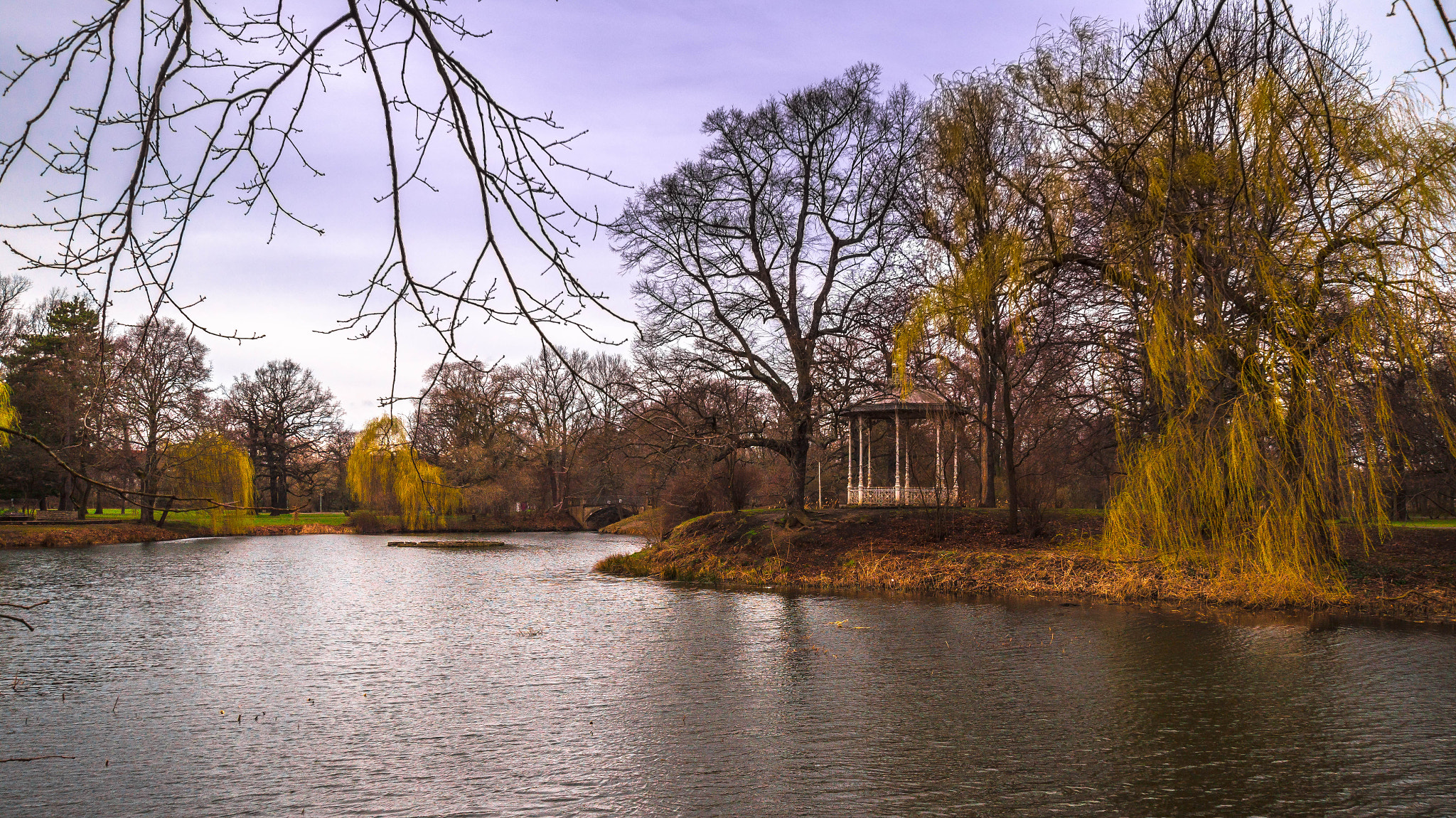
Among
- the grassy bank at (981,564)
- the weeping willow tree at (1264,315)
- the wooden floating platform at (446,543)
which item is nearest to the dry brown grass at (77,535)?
the wooden floating platform at (446,543)

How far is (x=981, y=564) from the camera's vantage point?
1680 centimetres

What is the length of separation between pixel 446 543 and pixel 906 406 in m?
17.9

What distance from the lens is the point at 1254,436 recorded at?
12266mm

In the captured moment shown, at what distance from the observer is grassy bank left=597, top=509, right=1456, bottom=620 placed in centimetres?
1308

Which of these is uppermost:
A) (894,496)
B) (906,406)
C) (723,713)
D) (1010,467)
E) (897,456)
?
(906,406)

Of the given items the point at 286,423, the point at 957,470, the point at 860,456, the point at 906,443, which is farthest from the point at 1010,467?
the point at 286,423

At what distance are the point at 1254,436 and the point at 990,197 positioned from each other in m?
7.18

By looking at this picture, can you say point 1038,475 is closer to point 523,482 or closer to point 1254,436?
point 1254,436

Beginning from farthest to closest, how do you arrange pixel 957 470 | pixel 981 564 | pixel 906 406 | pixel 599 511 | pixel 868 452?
pixel 599 511 → pixel 868 452 → pixel 906 406 → pixel 957 470 → pixel 981 564

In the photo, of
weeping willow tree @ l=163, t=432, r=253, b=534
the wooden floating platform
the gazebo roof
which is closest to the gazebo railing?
the gazebo roof

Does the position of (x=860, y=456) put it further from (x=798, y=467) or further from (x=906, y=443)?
(x=798, y=467)

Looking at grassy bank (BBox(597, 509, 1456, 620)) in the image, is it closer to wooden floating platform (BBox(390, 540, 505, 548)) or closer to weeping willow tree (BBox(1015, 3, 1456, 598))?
weeping willow tree (BBox(1015, 3, 1456, 598))

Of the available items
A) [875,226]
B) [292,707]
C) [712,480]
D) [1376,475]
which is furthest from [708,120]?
[292,707]

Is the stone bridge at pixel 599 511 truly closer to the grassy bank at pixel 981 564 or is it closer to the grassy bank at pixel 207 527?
the grassy bank at pixel 207 527
